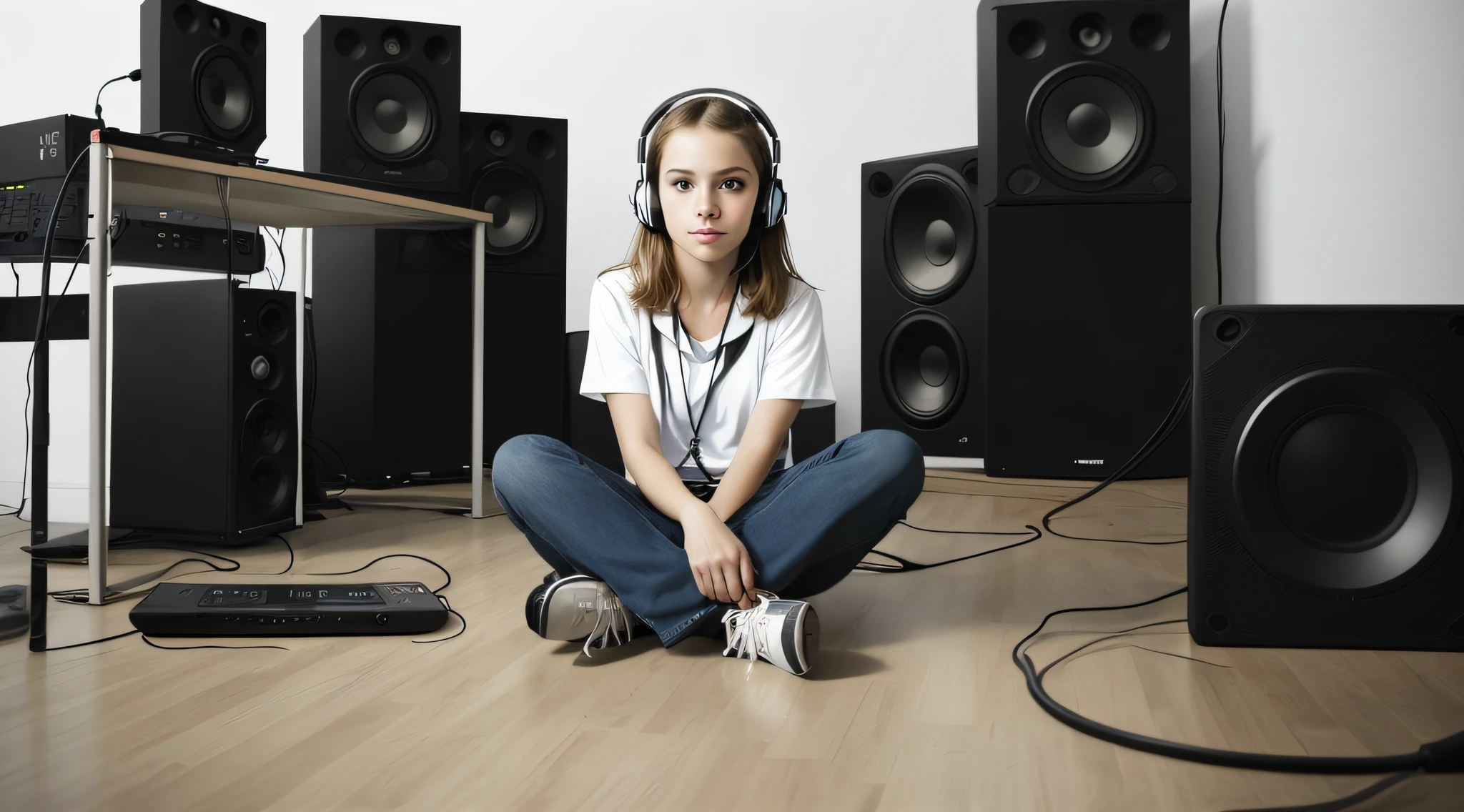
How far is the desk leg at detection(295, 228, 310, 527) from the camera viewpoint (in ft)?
6.18

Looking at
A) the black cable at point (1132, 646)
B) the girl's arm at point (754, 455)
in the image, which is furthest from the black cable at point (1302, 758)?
the girl's arm at point (754, 455)

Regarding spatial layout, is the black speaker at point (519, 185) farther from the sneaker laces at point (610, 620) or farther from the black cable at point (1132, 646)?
the black cable at point (1132, 646)

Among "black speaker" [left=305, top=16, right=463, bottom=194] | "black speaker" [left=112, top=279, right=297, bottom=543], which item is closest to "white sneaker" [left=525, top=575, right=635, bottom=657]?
"black speaker" [left=112, top=279, right=297, bottom=543]

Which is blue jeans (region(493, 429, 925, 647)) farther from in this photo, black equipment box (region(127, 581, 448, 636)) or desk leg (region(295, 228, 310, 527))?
desk leg (region(295, 228, 310, 527))

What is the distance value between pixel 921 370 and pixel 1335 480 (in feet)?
5.56

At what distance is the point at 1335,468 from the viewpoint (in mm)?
1063

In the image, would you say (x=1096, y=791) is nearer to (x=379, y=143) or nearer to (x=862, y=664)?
(x=862, y=664)

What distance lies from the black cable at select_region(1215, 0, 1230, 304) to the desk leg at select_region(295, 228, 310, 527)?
7.24 ft

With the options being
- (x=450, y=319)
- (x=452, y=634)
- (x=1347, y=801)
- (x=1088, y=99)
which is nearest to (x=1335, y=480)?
(x=1347, y=801)

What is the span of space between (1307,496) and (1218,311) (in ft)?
0.70

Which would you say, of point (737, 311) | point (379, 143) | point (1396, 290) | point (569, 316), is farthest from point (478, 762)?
point (569, 316)

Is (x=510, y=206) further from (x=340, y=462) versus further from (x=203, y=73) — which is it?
(x=203, y=73)

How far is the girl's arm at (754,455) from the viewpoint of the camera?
46.1 inches

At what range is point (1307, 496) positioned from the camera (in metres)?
1.07
